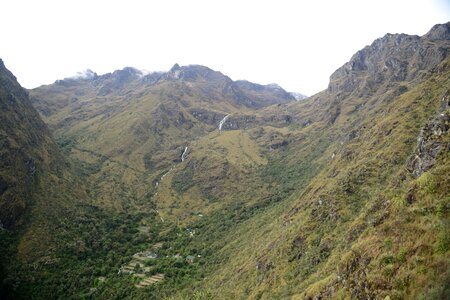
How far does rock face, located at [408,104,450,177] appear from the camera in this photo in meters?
57.0

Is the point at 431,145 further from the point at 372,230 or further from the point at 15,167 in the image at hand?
the point at 15,167

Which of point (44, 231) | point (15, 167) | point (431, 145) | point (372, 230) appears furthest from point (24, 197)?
point (431, 145)

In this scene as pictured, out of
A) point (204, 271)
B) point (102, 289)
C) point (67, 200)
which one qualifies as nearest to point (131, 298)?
point (102, 289)

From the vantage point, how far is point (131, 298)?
13588cm

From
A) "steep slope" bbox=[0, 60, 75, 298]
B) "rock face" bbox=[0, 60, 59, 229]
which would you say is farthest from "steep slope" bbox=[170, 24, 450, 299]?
"rock face" bbox=[0, 60, 59, 229]

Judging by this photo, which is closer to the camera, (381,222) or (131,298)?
(381,222)

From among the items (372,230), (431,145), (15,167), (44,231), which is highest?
(15,167)

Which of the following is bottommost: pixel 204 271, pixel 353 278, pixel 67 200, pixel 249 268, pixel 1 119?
pixel 204 271

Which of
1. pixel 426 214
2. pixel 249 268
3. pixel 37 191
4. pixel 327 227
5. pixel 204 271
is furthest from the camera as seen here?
pixel 37 191

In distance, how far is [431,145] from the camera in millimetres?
59344

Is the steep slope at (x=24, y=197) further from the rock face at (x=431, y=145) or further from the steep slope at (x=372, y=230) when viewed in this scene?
the rock face at (x=431, y=145)

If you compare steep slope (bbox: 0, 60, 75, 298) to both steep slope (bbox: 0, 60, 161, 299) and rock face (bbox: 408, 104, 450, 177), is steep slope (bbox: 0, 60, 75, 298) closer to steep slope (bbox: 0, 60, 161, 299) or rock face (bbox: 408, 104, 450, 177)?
steep slope (bbox: 0, 60, 161, 299)

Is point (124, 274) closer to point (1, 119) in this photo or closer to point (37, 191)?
point (37, 191)

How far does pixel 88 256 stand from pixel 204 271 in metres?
58.2
